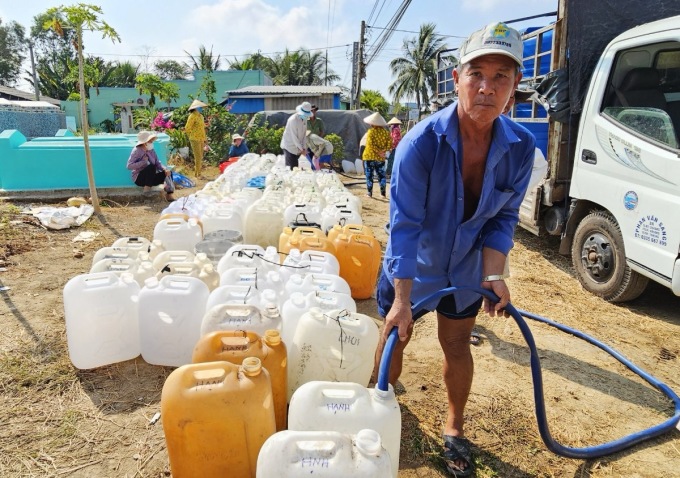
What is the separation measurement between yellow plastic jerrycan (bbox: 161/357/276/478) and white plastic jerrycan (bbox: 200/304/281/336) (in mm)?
576

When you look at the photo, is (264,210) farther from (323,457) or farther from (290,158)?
(290,158)

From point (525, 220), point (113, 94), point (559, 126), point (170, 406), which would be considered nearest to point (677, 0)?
point (559, 126)

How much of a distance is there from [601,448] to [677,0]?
4.50 m

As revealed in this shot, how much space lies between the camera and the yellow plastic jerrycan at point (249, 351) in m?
2.12

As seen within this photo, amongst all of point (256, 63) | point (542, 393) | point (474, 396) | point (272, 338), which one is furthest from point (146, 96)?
point (542, 393)

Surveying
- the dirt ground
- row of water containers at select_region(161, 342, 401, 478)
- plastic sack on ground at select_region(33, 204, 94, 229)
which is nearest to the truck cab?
the dirt ground

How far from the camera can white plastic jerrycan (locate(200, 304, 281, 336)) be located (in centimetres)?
239

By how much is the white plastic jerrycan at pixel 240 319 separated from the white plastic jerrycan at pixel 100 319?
0.75 meters

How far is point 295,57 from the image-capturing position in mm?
36344

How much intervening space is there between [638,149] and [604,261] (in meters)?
1.13

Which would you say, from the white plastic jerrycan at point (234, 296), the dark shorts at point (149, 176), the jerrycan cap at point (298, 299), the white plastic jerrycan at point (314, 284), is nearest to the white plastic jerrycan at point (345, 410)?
the jerrycan cap at point (298, 299)

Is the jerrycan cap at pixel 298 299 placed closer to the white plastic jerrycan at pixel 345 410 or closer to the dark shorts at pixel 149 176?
the white plastic jerrycan at pixel 345 410

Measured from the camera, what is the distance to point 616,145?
388 centimetres

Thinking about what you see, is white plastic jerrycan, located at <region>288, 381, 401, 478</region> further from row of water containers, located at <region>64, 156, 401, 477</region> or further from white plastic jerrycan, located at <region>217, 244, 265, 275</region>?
white plastic jerrycan, located at <region>217, 244, 265, 275</region>
